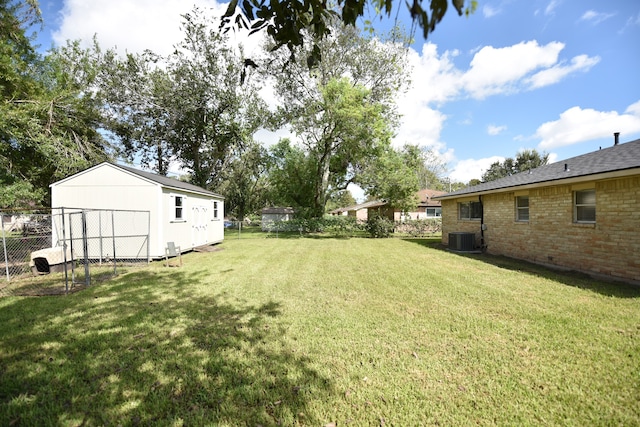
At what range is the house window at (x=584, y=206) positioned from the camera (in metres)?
8.25

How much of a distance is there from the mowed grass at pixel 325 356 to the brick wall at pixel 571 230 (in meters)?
1.38

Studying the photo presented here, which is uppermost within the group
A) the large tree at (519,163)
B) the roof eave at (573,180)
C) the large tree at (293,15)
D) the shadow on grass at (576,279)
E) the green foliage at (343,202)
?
the large tree at (519,163)

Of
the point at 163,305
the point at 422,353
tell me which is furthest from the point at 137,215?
the point at 422,353

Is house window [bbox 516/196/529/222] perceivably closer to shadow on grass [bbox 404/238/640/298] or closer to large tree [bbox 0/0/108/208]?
shadow on grass [bbox 404/238/640/298]

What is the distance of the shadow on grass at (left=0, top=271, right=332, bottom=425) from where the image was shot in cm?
261

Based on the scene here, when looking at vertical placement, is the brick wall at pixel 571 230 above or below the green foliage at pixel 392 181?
below

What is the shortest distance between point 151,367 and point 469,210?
15.8 m

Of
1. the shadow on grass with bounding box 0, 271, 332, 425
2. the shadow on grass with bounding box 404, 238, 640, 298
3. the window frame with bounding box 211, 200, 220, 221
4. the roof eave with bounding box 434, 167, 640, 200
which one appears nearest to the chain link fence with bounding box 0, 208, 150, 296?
the shadow on grass with bounding box 0, 271, 332, 425

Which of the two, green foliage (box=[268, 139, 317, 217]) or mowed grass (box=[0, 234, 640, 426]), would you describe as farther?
green foliage (box=[268, 139, 317, 217])

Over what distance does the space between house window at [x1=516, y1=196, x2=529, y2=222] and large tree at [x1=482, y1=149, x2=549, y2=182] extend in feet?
126

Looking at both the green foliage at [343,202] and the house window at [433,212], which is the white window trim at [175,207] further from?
the green foliage at [343,202]

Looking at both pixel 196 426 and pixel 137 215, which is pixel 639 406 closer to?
pixel 196 426

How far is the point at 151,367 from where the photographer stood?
11.0 feet

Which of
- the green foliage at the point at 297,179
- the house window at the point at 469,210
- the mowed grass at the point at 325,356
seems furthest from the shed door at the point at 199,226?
the house window at the point at 469,210
